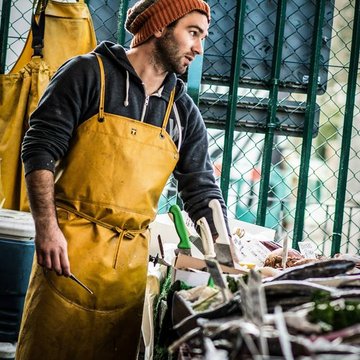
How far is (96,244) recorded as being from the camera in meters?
3.11

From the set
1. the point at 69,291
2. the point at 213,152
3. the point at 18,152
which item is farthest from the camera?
the point at 213,152

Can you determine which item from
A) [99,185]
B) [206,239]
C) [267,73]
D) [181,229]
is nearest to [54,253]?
[99,185]

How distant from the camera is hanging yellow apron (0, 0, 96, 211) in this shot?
14.6 feet

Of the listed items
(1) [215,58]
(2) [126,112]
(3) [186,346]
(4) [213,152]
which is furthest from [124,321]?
(4) [213,152]

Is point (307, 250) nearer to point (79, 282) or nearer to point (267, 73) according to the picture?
point (79, 282)

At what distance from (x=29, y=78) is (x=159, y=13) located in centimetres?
141

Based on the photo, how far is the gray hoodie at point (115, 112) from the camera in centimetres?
304

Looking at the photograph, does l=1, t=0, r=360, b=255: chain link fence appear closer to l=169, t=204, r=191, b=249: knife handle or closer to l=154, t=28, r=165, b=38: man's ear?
l=154, t=28, r=165, b=38: man's ear

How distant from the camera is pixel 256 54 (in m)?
4.92

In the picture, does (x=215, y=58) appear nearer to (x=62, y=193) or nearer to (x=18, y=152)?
(x=18, y=152)

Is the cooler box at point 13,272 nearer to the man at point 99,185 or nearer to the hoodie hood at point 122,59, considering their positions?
the man at point 99,185

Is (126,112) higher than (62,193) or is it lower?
higher

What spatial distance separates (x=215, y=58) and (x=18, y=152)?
1.39 metres

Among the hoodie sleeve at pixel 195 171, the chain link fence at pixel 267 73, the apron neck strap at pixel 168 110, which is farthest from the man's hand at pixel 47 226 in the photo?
the chain link fence at pixel 267 73
